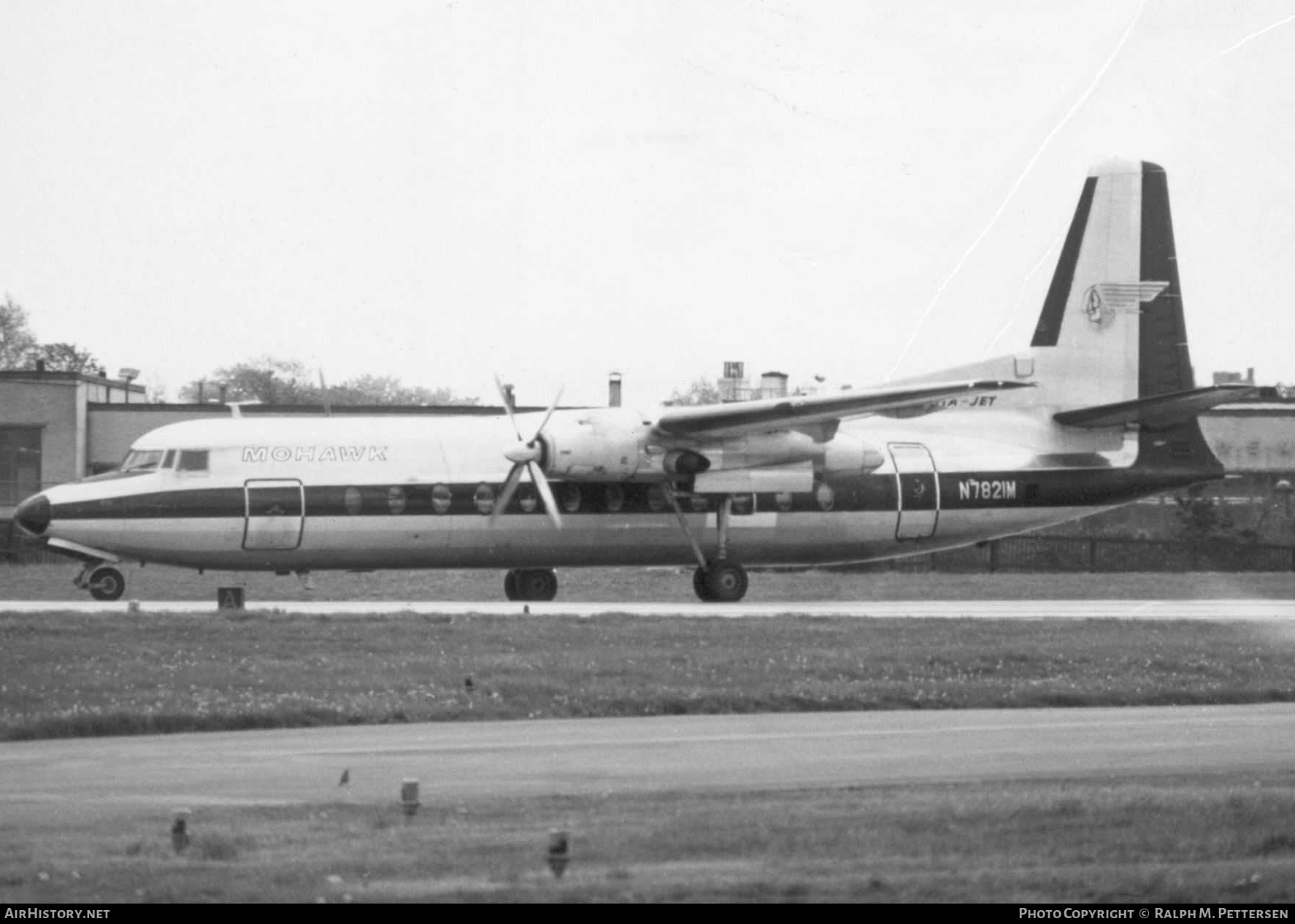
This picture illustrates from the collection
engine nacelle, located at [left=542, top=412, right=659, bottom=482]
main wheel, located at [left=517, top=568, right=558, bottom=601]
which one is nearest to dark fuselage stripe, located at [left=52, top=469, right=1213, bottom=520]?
engine nacelle, located at [left=542, top=412, right=659, bottom=482]

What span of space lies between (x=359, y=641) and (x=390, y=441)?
869cm

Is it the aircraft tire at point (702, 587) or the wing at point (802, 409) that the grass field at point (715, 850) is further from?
the aircraft tire at point (702, 587)

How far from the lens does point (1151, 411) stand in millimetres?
33375

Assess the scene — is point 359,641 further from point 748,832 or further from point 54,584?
point 54,584

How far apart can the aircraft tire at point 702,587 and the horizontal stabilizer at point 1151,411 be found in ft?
25.2

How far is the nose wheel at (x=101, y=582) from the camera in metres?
31.0

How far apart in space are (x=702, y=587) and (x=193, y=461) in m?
9.47

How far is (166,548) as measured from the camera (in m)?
29.7

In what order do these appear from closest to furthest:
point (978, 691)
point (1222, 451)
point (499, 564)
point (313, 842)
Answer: point (313, 842), point (978, 691), point (499, 564), point (1222, 451)

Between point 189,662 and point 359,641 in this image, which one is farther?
point 359,641

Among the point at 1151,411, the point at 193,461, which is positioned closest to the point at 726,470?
the point at 1151,411

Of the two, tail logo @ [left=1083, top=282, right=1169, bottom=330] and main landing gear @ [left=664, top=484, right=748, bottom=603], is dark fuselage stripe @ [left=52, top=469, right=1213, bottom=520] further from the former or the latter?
tail logo @ [left=1083, top=282, right=1169, bottom=330]
